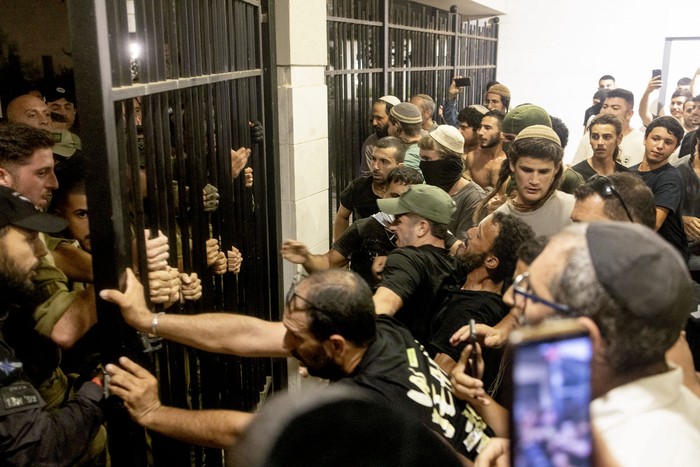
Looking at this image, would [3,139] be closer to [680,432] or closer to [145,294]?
[145,294]

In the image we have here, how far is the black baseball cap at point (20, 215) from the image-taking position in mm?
1843

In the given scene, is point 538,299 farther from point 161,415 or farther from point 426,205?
point 426,205

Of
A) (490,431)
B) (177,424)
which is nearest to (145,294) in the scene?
(177,424)

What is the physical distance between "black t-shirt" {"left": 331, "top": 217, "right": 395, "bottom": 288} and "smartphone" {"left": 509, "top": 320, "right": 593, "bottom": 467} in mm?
2957

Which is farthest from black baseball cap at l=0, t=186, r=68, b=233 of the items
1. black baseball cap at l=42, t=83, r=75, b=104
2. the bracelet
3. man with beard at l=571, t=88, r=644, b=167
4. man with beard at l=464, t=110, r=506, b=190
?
man with beard at l=571, t=88, r=644, b=167

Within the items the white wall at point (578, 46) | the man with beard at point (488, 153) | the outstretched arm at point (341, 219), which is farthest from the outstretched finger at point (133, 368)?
the white wall at point (578, 46)

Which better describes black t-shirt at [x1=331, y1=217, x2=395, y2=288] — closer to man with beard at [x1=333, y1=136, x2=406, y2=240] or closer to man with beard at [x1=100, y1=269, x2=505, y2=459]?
man with beard at [x1=333, y1=136, x2=406, y2=240]

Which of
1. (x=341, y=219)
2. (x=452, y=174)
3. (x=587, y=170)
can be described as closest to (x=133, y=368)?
(x=341, y=219)

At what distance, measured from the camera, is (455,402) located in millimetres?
2057

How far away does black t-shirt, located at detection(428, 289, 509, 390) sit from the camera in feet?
8.85

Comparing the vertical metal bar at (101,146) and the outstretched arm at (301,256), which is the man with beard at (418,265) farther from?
the vertical metal bar at (101,146)

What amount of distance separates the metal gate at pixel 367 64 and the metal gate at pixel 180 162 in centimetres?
179

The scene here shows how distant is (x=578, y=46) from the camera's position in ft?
43.6

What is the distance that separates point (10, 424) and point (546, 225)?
2811 mm
